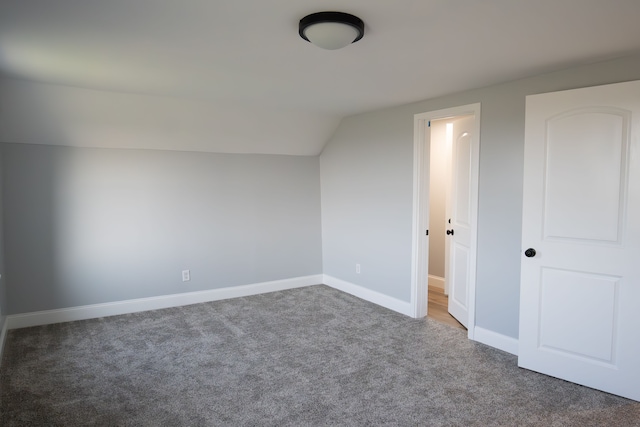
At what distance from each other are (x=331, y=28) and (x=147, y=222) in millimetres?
3383

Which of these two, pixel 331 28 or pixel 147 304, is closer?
pixel 331 28

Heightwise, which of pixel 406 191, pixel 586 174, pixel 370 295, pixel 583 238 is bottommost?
pixel 370 295

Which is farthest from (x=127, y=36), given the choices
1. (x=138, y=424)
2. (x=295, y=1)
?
(x=138, y=424)

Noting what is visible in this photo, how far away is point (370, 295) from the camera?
4.78m

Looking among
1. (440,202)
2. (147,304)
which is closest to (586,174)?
(440,202)

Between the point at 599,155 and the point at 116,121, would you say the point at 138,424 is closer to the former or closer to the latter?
the point at 116,121

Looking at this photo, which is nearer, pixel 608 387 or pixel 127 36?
pixel 127 36

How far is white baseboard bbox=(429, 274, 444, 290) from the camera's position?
5.42 meters

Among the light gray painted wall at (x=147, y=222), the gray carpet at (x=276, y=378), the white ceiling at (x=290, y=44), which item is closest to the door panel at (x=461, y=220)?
the gray carpet at (x=276, y=378)

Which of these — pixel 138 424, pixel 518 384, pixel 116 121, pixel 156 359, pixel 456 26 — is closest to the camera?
pixel 456 26

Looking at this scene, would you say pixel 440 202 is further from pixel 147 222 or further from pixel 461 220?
pixel 147 222

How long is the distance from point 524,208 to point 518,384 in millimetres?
1283

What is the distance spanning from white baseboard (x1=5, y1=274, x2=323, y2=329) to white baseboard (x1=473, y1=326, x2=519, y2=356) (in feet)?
8.21

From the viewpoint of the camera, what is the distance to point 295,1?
1775 millimetres
